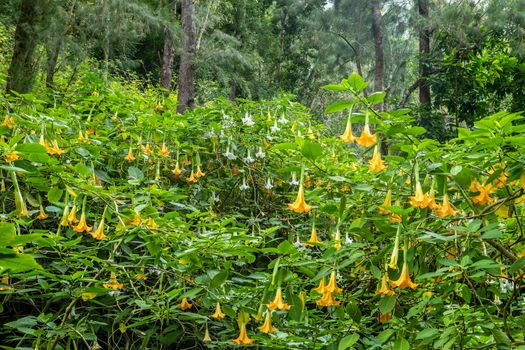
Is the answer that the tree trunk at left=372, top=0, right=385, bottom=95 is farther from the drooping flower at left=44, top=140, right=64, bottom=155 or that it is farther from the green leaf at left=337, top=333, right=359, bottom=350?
the green leaf at left=337, top=333, right=359, bottom=350

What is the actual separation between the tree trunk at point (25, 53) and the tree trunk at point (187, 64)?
1.87 meters

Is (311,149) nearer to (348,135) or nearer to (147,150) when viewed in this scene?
(348,135)

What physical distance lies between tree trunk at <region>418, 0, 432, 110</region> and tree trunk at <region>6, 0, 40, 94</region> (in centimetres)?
574

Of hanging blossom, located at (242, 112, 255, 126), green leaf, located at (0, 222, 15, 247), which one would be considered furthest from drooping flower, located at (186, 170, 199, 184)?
green leaf, located at (0, 222, 15, 247)

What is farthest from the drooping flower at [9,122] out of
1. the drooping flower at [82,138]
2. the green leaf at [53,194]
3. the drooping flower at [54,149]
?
the green leaf at [53,194]

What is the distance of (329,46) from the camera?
1675 cm

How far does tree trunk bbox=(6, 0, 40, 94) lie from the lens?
3.92 metres

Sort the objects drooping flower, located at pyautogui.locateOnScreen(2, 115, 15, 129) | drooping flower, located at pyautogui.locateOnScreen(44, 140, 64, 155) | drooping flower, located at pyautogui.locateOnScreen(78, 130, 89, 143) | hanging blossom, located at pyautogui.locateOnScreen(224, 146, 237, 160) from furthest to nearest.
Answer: hanging blossom, located at pyautogui.locateOnScreen(224, 146, 237, 160) < drooping flower, located at pyautogui.locateOnScreen(78, 130, 89, 143) < drooping flower, located at pyautogui.locateOnScreen(2, 115, 15, 129) < drooping flower, located at pyautogui.locateOnScreen(44, 140, 64, 155)

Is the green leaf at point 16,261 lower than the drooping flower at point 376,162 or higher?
lower

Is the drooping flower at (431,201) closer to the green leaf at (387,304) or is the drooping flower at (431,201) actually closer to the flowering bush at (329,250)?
the flowering bush at (329,250)

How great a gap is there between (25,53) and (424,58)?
21.8ft

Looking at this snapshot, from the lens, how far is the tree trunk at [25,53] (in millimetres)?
3918

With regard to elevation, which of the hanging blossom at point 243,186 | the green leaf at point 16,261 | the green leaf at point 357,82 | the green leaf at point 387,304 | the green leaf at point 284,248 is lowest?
the hanging blossom at point 243,186

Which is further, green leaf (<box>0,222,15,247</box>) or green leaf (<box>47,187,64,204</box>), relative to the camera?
green leaf (<box>47,187,64,204</box>)
